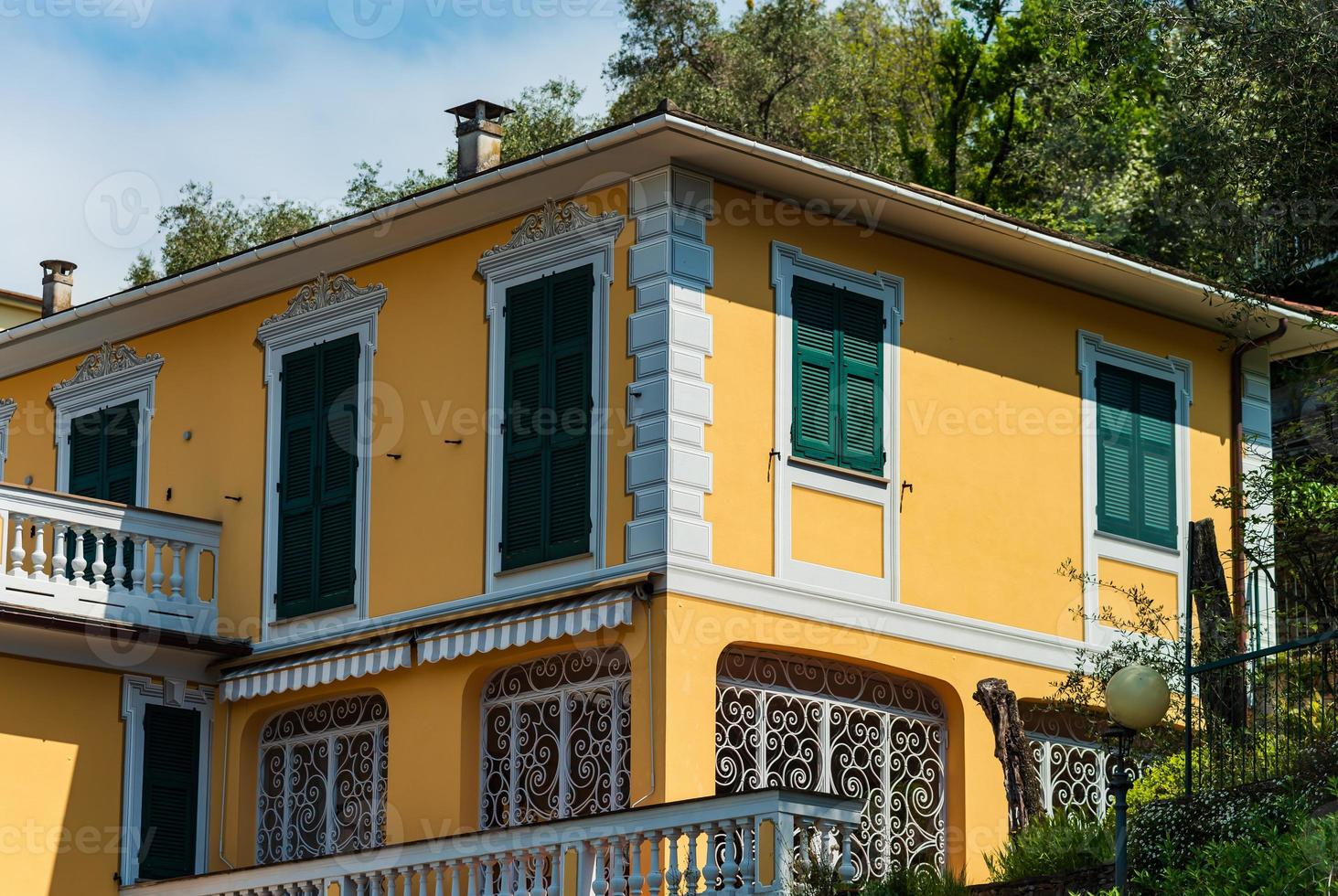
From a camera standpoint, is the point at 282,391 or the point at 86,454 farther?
the point at 86,454

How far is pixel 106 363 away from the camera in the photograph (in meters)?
22.1

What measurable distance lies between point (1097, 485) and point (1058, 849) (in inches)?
235

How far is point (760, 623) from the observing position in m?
17.1

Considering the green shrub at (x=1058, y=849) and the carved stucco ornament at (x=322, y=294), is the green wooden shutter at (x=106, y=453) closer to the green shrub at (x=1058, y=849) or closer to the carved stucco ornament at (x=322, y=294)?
the carved stucco ornament at (x=322, y=294)

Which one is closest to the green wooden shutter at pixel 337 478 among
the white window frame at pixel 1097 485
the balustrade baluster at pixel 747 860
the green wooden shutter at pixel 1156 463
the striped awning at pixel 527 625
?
the striped awning at pixel 527 625

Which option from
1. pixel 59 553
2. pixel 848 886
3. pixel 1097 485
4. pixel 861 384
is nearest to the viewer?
pixel 848 886

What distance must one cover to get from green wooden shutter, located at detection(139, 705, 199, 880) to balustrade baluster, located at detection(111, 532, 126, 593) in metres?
1.17

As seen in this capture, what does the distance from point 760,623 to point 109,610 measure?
611cm

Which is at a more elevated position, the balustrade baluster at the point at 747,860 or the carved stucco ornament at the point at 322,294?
the carved stucco ornament at the point at 322,294

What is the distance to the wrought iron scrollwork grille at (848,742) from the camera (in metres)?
17.1

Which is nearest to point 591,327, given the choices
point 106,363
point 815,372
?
point 815,372

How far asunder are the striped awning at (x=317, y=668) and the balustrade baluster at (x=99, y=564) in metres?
1.45

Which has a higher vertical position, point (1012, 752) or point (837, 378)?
point (837, 378)

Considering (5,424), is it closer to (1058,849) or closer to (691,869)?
(691,869)
